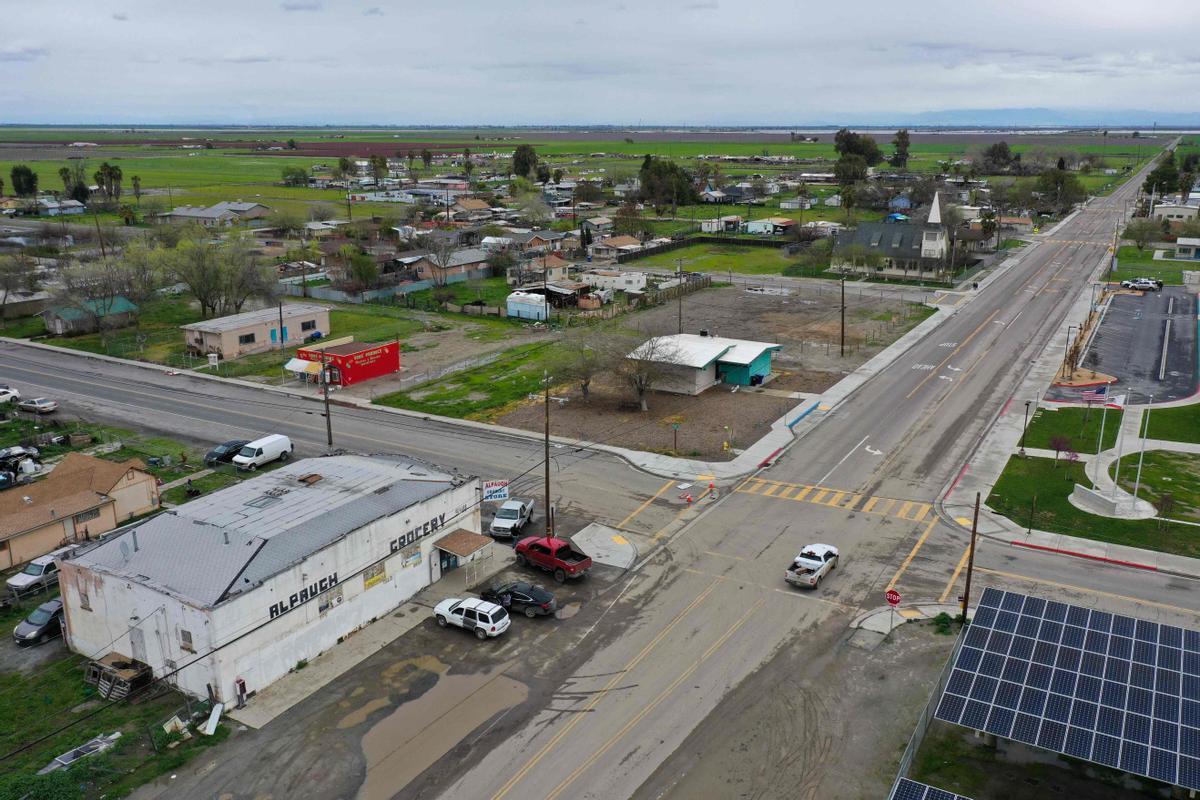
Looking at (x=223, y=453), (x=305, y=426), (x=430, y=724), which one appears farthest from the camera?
(x=305, y=426)

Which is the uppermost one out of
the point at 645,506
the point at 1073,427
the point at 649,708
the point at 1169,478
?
the point at 1073,427

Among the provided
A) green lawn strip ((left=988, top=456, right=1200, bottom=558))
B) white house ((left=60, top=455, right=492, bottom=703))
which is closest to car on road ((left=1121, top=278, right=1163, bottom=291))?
green lawn strip ((left=988, top=456, right=1200, bottom=558))

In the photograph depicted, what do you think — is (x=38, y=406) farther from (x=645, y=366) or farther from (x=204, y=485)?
(x=645, y=366)

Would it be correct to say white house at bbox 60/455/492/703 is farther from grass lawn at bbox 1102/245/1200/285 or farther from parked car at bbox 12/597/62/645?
grass lawn at bbox 1102/245/1200/285

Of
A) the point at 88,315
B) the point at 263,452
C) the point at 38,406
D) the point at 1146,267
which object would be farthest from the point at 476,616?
the point at 1146,267

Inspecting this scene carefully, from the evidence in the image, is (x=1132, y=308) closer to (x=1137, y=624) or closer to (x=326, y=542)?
(x=1137, y=624)

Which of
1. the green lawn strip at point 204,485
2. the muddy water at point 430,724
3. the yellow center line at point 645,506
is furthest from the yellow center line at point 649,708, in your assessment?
the green lawn strip at point 204,485
